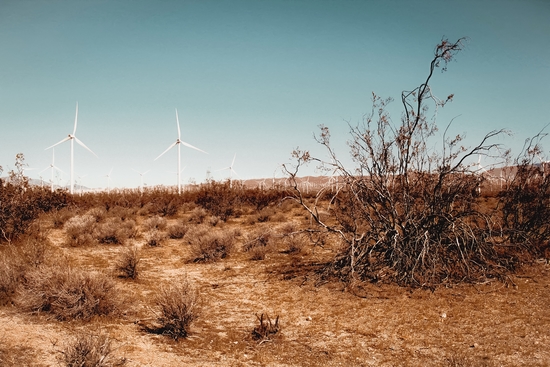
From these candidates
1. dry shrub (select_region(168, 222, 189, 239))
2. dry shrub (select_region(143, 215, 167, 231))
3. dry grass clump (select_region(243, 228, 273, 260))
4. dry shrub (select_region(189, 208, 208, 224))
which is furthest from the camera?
dry shrub (select_region(189, 208, 208, 224))

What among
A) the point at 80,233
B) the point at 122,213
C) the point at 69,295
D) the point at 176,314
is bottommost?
the point at 176,314

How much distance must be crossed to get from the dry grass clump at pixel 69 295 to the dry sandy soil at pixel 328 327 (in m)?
0.17

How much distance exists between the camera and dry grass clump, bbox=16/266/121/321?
6.23 m

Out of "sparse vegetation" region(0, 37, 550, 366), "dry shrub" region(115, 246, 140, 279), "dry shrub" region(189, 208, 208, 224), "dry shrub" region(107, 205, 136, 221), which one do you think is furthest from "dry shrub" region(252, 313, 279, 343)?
"dry shrub" region(107, 205, 136, 221)

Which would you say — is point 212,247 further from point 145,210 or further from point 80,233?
point 145,210

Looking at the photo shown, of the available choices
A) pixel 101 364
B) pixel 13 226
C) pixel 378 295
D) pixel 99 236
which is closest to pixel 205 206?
pixel 99 236

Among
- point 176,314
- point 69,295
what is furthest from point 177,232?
point 176,314

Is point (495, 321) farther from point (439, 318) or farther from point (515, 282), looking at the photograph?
point (515, 282)

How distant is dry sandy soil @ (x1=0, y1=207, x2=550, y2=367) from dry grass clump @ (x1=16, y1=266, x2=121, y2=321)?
0.56 ft

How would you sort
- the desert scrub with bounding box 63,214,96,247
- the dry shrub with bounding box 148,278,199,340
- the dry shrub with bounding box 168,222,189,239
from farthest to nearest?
the dry shrub with bounding box 168,222,189,239 → the desert scrub with bounding box 63,214,96,247 → the dry shrub with bounding box 148,278,199,340

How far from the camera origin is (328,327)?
612cm

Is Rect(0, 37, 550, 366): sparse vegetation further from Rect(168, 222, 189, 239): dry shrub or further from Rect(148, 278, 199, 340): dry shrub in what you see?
Rect(168, 222, 189, 239): dry shrub

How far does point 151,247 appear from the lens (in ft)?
42.8

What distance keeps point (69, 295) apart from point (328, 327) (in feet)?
13.9
